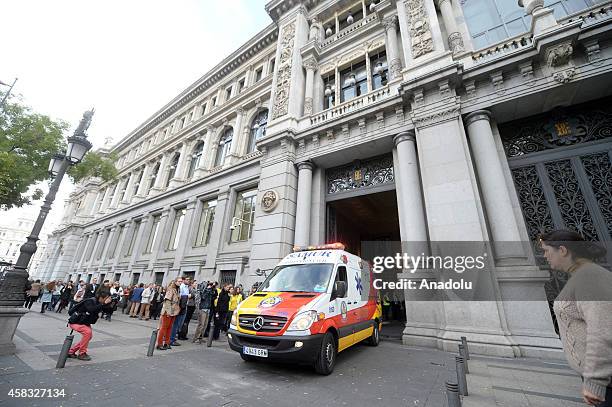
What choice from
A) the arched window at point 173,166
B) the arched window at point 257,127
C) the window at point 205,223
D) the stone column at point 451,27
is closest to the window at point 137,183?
the arched window at point 173,166

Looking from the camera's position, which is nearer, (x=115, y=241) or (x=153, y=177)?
(x=115, y=241)

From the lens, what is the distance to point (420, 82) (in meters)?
9.62

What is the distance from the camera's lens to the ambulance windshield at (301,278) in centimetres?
582

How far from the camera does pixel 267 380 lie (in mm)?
4656

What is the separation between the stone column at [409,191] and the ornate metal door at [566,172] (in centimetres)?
307

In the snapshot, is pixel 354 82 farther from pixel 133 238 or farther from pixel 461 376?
pixel 133 238

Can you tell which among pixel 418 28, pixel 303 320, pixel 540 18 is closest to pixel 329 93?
pixel 418 28

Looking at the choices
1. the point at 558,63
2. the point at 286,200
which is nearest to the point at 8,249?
the point at 286,200

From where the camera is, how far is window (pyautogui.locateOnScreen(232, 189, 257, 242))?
14.9 meters

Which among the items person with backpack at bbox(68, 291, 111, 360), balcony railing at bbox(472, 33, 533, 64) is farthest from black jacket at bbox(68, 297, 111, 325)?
balcony railing at bbox(472, 33, 533, 64)

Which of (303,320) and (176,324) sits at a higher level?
(303,320)

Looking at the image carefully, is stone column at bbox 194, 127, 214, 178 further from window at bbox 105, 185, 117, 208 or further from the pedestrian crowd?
window at bbox 105, 185, 117, 208

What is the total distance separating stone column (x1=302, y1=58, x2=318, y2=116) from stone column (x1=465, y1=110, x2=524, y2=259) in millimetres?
7845

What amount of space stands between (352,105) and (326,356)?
10.7 m
